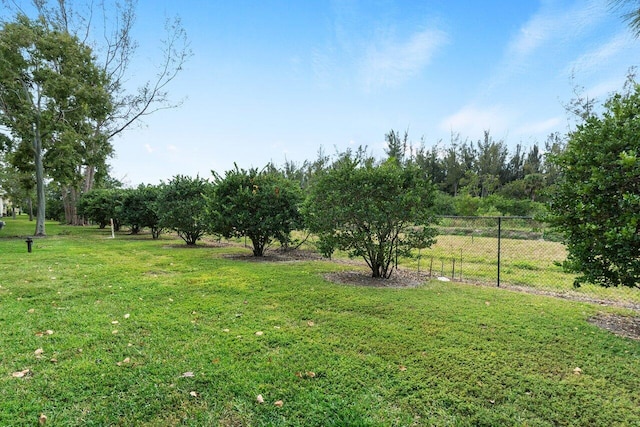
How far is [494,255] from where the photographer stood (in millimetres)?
9625

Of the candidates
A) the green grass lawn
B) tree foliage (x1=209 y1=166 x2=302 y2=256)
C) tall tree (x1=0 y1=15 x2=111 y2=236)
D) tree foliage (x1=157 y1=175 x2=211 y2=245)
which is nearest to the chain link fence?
the green grass lawn

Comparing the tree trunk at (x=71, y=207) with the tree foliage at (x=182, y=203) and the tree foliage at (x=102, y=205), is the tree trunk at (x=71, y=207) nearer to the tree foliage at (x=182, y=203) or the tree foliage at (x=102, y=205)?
the tree foliage at (x=102, y=205)

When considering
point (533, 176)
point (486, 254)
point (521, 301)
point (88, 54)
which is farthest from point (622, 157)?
point (533, 176)

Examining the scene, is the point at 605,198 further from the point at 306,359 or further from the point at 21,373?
the point at 21,373

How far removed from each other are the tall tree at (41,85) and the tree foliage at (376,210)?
555 inches

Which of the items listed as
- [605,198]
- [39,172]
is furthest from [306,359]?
[39,172]

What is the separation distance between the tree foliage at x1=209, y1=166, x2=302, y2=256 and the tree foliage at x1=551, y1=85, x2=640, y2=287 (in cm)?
564

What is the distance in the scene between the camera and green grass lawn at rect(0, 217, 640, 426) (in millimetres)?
2188

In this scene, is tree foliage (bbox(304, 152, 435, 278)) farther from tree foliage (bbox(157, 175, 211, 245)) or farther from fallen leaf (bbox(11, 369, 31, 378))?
tree foliage (bbox(157, 175, 211, 245))

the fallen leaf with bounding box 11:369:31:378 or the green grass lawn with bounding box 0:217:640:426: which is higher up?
the green grass lawn with bounding box 0:217:640:426

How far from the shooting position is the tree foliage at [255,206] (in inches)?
323

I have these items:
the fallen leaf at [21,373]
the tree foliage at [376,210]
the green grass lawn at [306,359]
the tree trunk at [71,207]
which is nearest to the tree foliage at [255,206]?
the tree foliage at [376,210]

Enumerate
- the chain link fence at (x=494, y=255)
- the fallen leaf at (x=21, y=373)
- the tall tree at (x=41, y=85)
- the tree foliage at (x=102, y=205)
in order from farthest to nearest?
1. the tree foliage at (x=102, y=205)
2. the tall tree at (x=41, y=85)
3. the chain link fence at (x=494, y=255)
4. the fallen leaf at (x=21, y=373)

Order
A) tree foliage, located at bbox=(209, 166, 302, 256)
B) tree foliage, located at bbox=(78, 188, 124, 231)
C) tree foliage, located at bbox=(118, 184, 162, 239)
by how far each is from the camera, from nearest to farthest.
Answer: tree foliage, located at bbox=(209, 166, 302, 256) → tree foliage, located at bbox=(118, 184, 162, 239) → tree foliage, located at bbox=(78, 188, 124, 231)
